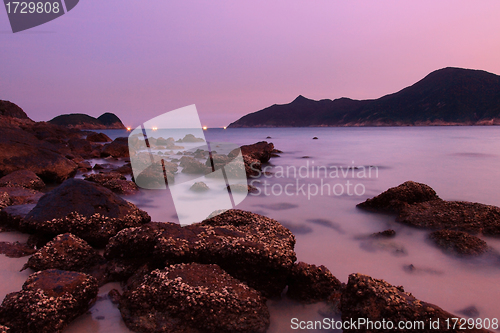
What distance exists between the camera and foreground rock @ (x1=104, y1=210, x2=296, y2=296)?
280 cm

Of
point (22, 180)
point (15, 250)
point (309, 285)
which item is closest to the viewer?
point (309, 285)

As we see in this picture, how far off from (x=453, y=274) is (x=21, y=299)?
15.8ft

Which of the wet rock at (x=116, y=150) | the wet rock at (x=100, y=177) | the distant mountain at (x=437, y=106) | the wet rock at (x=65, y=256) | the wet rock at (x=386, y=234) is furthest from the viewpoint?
the distant mountain at (x=437, y=106)

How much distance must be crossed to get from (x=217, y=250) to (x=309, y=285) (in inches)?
41.5

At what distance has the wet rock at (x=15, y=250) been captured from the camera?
351cm

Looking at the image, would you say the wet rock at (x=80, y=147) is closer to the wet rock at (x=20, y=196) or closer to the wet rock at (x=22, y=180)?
the wet rock at (x=22, y=180)

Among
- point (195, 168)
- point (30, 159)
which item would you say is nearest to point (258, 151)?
point (195, 168)

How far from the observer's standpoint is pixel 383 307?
2.17 metres

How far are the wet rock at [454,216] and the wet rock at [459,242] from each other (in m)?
0.34

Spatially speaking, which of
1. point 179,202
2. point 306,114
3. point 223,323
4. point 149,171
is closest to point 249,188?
point 179,202

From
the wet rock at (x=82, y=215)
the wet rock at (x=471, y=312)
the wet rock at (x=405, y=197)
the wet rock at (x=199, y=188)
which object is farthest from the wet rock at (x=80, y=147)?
the wet rock at (x=471, y=312)

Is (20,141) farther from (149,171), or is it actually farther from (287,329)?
(287,329)

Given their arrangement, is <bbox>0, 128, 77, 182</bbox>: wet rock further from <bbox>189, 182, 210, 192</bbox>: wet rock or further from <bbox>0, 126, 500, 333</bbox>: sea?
<bbox>189, 182, 210, 192</bbox>: wet rock

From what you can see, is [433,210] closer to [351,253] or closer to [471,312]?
[351,253]
